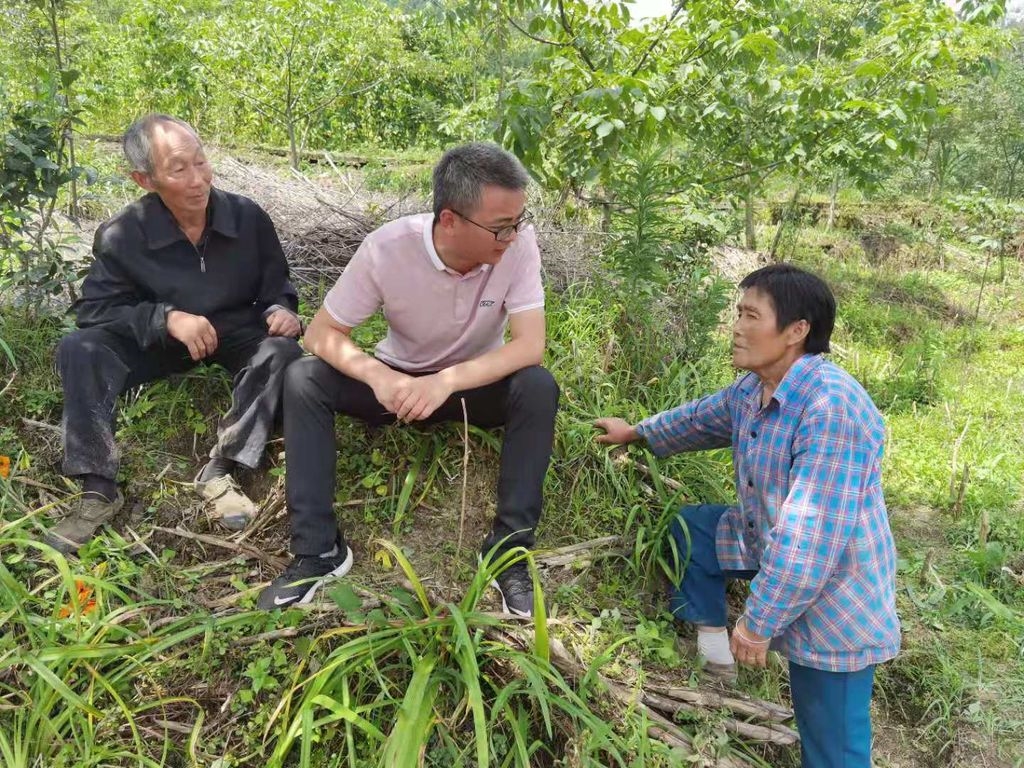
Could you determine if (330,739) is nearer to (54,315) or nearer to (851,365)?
(54,315)

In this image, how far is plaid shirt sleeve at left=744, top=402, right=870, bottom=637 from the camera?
1.91 meters

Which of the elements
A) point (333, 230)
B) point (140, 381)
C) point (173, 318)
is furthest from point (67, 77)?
point (333, 230)

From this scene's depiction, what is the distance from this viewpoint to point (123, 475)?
274cm

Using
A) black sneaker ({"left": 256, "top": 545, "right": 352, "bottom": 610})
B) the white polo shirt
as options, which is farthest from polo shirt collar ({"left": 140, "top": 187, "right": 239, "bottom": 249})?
black sneaker ({"left": 256, "top": 545, "right": 352, "bottom": 610})

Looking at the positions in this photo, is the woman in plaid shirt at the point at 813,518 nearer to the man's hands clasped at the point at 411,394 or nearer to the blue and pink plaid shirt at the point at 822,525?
the blue and pink plaid shirt at the point at 822,525

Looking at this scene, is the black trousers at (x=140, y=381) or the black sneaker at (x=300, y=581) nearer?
the black sneaker at (x=300, y=581)

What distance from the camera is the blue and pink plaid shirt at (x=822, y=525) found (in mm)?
1914

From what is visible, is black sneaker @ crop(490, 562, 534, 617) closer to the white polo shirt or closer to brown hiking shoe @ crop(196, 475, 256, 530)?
the white polo shirt

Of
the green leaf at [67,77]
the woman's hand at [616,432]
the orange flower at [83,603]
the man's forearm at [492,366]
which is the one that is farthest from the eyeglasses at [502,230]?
the green leaf at [67,77]

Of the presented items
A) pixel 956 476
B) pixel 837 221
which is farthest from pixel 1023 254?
pixel 956 476

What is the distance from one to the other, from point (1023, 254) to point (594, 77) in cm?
886

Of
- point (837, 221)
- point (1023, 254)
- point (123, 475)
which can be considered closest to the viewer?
point (123, 475)

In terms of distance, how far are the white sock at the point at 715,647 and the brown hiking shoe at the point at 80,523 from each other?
210 cm

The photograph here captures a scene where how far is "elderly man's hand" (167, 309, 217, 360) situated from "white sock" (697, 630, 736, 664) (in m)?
2.09
